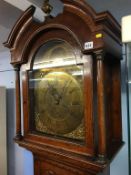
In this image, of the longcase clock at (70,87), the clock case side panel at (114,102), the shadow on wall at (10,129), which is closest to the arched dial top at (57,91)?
the longcase clock at (70,87)

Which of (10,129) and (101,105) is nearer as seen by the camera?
(101,105)

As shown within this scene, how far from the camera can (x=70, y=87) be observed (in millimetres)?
976

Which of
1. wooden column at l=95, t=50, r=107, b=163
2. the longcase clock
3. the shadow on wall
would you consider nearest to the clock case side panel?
the longcase clock

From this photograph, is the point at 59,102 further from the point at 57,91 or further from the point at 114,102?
the point at 114,102

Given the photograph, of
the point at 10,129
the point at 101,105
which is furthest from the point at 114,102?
the point at 10,129

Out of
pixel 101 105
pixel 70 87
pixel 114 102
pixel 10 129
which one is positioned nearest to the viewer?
pixel 101 105

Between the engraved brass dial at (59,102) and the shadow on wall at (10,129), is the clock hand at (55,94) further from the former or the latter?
the shadow on wall at (10,129)

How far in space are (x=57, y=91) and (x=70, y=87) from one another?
0.30ft

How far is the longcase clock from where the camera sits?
0.85 m

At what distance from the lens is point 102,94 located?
846 mm

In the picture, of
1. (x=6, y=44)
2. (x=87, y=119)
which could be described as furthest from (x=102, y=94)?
(x=6, y=44)

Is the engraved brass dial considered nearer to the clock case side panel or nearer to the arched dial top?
the arched dial top

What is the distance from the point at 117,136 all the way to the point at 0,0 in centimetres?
126

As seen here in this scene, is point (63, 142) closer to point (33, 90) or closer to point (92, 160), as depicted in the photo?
point (92, 160)
